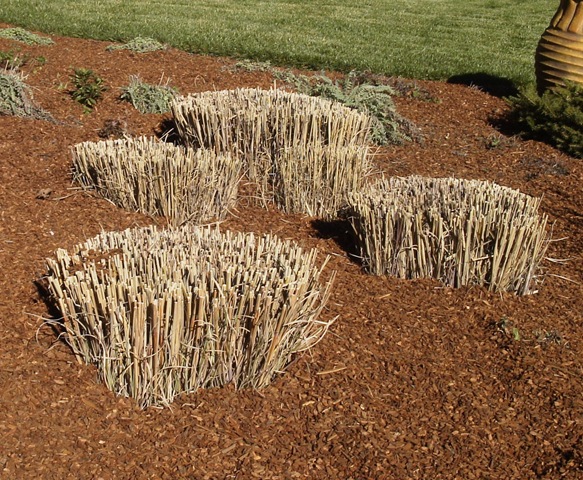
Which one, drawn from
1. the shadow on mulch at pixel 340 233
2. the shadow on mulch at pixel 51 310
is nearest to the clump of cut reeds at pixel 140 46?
the shadow on mulch at pixel 340 233

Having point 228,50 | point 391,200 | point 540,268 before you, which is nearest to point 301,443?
point 391,200

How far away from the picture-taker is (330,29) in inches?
514

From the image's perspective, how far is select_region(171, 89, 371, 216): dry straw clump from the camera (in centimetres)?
577

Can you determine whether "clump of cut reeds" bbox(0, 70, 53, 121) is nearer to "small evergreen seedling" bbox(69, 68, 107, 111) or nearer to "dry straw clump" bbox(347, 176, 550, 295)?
"small evergreen seedling" bbox(69, 68, 107, 111)

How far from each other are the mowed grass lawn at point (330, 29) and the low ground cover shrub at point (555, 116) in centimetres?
229

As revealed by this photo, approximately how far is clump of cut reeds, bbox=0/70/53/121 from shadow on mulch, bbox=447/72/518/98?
4.91 meters

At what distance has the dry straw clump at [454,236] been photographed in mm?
4754

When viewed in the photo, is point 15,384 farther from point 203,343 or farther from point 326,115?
point 326,115

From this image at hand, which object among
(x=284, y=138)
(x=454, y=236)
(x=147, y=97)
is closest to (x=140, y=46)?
(x=147, y=97)

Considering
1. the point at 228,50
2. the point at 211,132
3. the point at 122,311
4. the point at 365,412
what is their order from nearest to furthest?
the point at 122,311, the point at 365,412, the point at 211,132, the point at 228,50

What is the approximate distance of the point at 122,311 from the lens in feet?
11.6

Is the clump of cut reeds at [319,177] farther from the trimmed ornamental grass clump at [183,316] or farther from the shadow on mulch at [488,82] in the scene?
the shadow on mulch at [488,82]

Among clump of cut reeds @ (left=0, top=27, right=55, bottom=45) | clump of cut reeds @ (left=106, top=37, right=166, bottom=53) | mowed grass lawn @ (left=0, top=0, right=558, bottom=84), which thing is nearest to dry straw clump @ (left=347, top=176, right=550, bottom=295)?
clump of cut reeds @ (left=106, top=37, right=166, bottom=53)

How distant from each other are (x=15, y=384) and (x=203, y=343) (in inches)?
31.9
